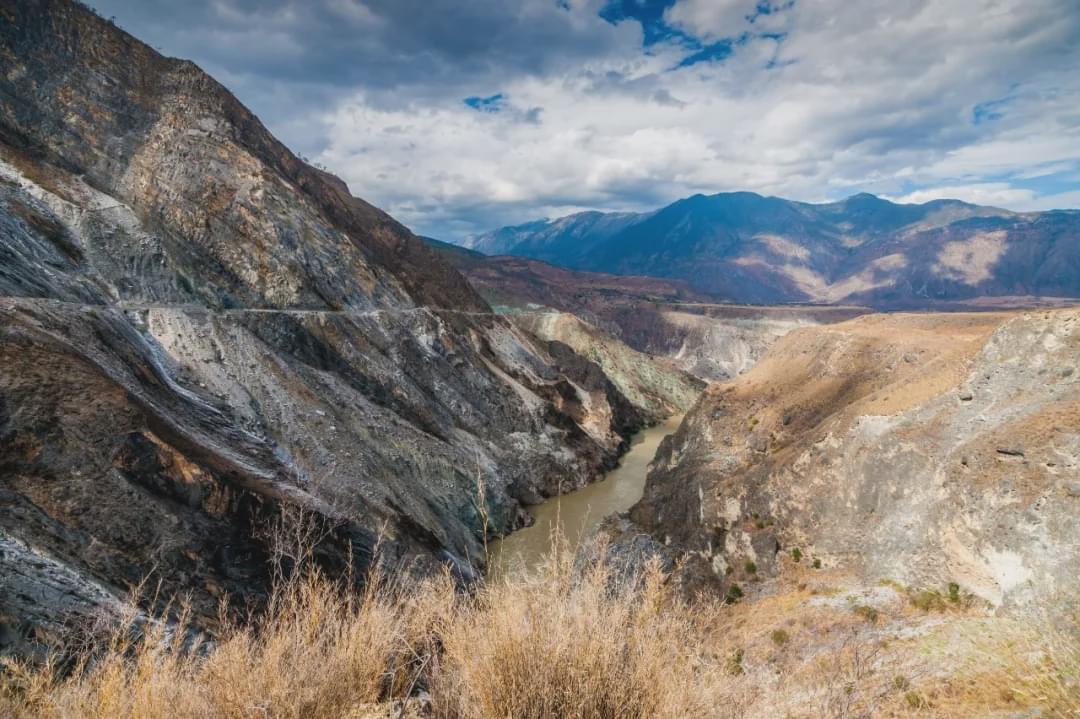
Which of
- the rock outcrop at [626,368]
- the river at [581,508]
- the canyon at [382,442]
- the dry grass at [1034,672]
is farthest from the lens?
the rock outcrop at [626,368]

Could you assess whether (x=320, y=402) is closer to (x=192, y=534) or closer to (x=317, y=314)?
(x=317, y=314)

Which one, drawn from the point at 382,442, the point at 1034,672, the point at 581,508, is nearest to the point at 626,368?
the point at 581,508

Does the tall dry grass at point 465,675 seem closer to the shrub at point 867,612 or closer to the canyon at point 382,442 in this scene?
the canyon at point 382,442

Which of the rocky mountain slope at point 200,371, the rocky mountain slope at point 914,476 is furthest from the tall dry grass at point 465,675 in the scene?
the rocky mountain slope at point 914,476

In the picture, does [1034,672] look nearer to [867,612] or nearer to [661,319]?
[867,612]

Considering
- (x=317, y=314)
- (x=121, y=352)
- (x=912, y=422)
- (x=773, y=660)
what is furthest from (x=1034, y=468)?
(x=317, y=314)
